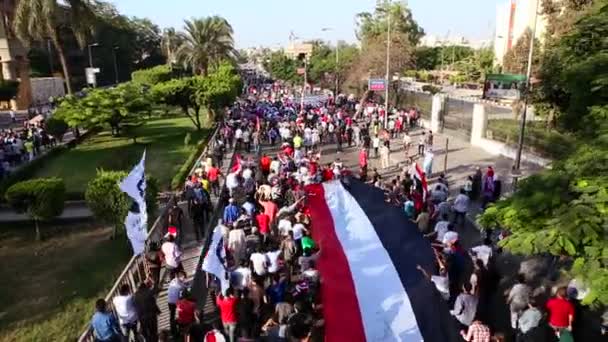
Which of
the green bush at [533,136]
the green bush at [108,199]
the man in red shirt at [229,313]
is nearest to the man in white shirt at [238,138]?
the green bush at [108,199]

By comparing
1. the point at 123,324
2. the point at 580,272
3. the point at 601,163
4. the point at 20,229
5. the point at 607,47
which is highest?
the point at 607,47

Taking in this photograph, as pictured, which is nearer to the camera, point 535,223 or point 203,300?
point 535,223

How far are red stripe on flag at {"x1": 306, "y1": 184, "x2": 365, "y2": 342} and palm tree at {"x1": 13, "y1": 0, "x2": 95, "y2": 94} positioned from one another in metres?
28.6

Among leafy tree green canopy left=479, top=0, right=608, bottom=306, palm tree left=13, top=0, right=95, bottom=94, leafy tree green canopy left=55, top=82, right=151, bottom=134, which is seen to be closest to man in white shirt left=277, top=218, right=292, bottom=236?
leafy tree green canopy left=479, top=0, right=608, bottom=306

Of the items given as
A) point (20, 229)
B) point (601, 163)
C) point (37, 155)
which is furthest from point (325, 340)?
point (37, 155)

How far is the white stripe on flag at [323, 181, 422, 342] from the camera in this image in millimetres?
7736

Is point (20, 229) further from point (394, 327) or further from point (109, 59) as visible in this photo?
point (109, 59)

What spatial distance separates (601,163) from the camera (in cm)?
673

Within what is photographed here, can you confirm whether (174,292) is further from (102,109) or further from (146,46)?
(146,46)

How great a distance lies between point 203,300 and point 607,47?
8472 millimetres

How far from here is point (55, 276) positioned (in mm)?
12703

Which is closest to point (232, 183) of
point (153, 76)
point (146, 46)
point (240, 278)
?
point (240, 278)

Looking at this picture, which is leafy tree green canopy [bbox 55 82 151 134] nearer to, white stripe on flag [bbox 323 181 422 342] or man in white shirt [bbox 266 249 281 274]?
white stripe on flag [bbox 323 181 422 342]

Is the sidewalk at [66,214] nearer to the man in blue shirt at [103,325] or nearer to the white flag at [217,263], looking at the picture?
the white flag at [217,263]
